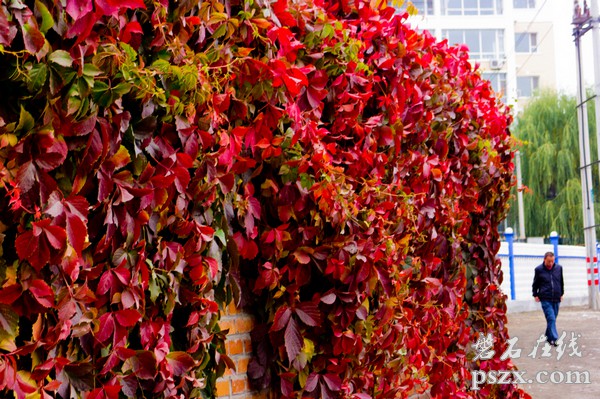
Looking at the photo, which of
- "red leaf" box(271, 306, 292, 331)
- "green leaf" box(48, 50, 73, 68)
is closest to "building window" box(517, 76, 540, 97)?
"red leaf" box(271, 306, 292, 331)

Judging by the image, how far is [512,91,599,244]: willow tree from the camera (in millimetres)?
29203

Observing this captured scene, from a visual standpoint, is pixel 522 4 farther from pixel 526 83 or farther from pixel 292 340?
pixel 292 340

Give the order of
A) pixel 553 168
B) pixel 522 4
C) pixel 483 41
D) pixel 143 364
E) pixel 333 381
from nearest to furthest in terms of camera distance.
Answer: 1. pixel 143 364
2. pixel 333 381
3. pixel 553 168
4. pixel 483 41
5. pixel 522 4

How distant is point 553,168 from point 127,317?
30.0 m

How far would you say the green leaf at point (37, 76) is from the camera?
5.28 ft

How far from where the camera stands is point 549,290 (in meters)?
12.1

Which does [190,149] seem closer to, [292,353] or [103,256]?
[103,256]

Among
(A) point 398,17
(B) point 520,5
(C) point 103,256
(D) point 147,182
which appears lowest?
(C) point 103,256

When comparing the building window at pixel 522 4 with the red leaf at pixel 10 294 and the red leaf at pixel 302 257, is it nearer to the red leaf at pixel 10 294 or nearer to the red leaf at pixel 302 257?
the red leaf at pixel 302 257

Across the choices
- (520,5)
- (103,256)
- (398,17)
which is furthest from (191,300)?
(520,5)

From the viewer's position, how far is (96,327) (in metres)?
1.80

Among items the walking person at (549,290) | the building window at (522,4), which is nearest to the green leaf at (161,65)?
the walking person at (549,290)

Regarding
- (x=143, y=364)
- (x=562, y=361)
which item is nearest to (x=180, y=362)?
(x=143, y=364)

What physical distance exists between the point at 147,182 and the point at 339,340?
Answer: 1225 millimetres
